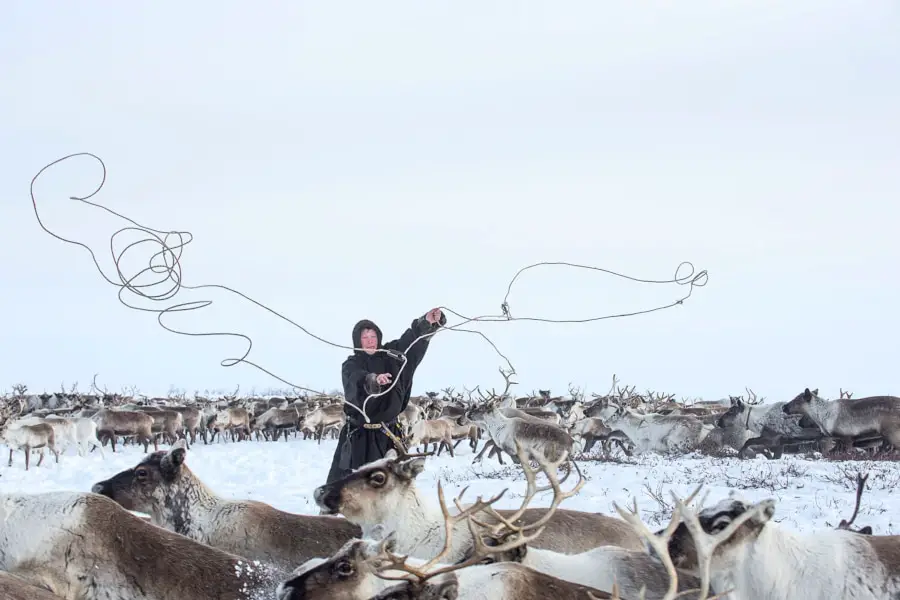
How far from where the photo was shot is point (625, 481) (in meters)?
10.1

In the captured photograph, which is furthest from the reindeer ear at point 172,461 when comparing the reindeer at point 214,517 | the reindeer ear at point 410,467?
the reindeer ear at point 410,467

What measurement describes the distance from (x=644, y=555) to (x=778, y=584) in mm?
628

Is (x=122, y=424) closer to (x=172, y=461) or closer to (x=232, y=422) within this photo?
(x=232, y=422)

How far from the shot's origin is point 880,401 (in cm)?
1348

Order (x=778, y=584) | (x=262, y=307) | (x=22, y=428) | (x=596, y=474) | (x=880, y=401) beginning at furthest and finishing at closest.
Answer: (x=22, y=428)
(x=880, y=401)
(x=596, y=474)
(x=262, y=307)
(x=778, y=584)

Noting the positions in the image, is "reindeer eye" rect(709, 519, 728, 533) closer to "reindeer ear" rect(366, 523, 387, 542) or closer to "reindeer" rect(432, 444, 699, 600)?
"reindeer" rect(432, 444, 699, 600)

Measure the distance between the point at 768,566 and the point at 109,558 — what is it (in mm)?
2761

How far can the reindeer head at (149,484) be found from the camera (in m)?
4.78

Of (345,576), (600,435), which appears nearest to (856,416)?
(600,435)

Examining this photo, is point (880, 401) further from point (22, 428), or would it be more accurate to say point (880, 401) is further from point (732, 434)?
point (22, 428)

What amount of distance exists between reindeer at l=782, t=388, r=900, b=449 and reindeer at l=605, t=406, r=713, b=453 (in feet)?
7.14

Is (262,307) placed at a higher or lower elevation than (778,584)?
higher

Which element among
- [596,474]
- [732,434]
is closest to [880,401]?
[732,434]

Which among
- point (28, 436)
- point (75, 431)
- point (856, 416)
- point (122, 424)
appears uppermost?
point (856, 416)
